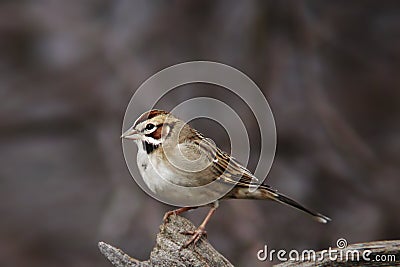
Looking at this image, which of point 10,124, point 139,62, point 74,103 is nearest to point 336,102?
point 139,62

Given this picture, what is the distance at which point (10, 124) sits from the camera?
5.78 metres

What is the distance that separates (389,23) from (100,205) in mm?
1843

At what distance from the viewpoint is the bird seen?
2.62 metres

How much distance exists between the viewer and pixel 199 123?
5047mm

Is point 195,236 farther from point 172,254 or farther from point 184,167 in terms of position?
point 184,167

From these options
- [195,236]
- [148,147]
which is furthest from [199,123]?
[195,236]

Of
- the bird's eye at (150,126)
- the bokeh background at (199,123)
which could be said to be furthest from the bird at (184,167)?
the bokeh background at (199,123)

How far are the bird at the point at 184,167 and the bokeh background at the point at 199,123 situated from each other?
1.78 meters

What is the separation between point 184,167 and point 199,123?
240cm

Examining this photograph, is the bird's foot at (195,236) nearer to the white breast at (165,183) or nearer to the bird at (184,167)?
the bird at (184,167)

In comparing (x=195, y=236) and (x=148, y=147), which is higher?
(x=148, y=147)

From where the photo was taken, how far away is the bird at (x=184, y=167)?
2615mm

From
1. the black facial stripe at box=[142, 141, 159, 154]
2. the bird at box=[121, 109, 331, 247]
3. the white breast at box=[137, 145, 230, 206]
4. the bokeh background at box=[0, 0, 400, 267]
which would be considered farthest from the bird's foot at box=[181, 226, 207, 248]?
the bokeh background at box=[0, 0, 400, 267]

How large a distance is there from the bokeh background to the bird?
1784mm
